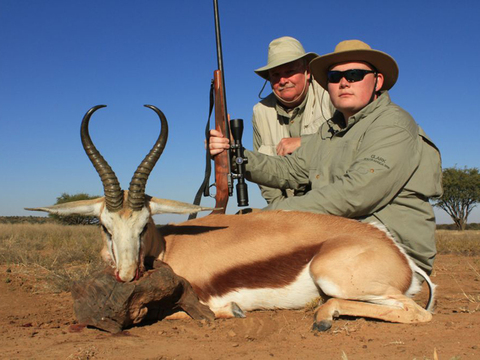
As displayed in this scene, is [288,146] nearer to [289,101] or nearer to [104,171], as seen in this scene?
[289,101]

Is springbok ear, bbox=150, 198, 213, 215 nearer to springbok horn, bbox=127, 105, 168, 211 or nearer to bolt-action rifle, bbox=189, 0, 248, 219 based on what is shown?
springbok horn, bbox=127, 105, 168, 211

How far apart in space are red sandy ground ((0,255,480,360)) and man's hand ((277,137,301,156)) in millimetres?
2695

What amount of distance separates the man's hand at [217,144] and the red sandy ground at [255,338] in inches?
76.1

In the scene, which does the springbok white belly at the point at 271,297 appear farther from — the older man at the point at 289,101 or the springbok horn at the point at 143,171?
the older man at the point at 289,101

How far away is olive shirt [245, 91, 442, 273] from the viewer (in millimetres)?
4039

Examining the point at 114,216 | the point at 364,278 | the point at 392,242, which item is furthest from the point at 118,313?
the point at 392,242

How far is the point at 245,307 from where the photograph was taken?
401 cm

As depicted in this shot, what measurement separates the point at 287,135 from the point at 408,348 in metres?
4.76

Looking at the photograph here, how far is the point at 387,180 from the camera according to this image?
4.02m

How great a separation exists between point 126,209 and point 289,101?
3791 mm

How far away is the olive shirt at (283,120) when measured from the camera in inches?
265

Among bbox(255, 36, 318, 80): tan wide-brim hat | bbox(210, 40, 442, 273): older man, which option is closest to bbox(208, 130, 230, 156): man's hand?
bbox(210, 40, 442, 273): older man

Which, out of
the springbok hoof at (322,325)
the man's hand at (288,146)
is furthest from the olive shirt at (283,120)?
the springbok hoof at (322,325)

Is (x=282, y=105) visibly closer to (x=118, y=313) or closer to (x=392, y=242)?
(x=392, y=242)
